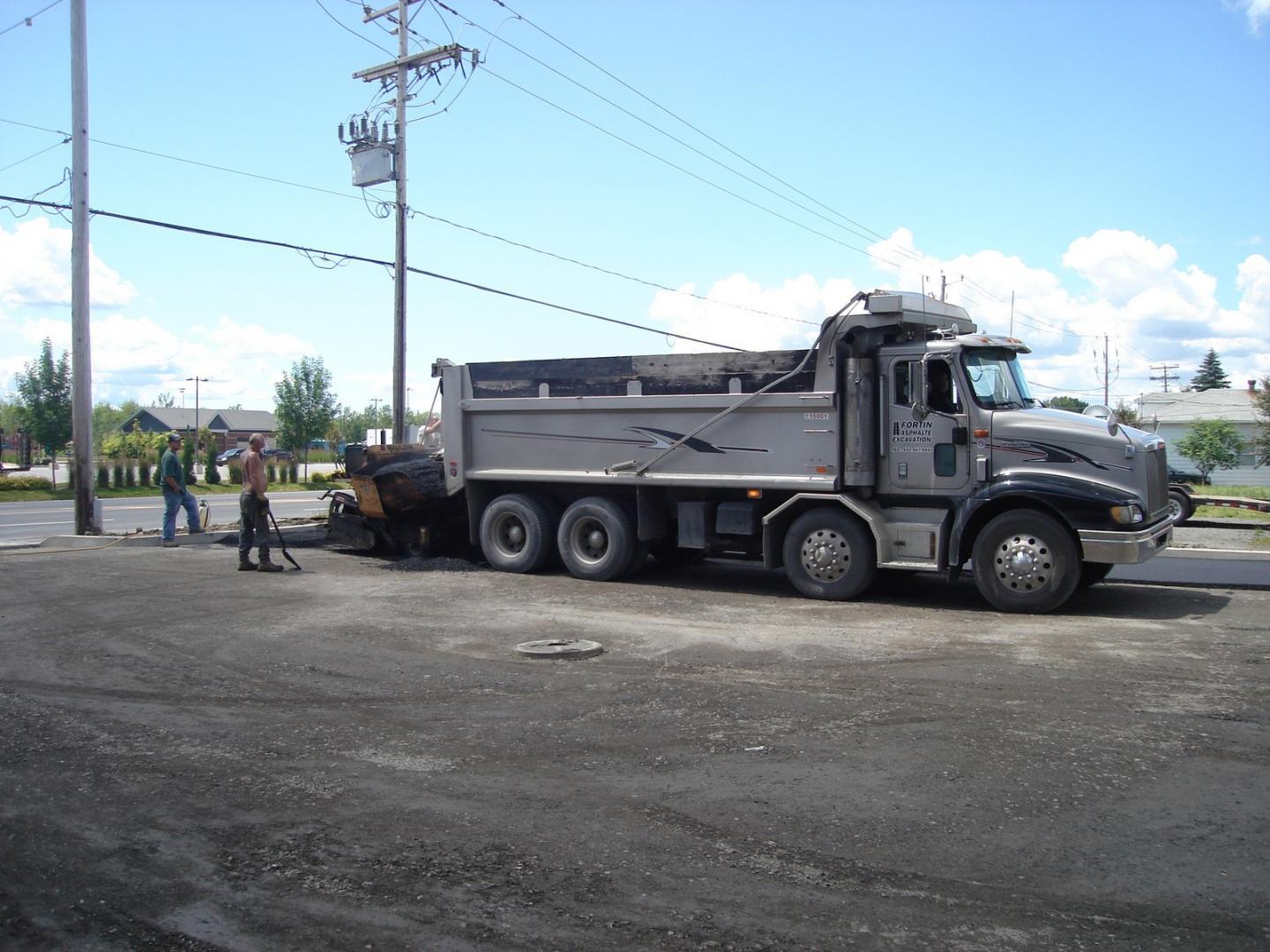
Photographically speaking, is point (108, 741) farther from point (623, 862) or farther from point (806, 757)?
point (806, 757)

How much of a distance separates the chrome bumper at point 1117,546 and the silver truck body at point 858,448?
2 centimetres

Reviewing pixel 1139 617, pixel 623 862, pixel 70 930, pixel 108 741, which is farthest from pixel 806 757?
pixel 1139 617

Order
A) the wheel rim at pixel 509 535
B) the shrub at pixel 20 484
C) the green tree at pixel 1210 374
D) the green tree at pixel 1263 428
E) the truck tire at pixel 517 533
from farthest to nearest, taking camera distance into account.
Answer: the green tree at pixel 1210 374
the green tree at pixel 1263 428
the shrub at pixel 20 484
the wheel rim at pixel 509 535
the truck tire at pixel 517 533

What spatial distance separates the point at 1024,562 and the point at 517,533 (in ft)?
21.4

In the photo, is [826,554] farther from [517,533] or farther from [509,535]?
[509,535]

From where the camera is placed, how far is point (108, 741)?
6.04 m

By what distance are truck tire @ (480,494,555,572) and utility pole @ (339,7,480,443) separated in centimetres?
916

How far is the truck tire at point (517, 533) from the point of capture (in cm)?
1331

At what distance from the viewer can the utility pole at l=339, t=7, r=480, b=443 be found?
22359 mm

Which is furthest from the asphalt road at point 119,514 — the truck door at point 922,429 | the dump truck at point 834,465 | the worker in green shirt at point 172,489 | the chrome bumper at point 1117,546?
A: the chrome bumper at point 1117,546

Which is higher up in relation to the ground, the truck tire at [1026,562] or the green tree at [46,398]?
the green tree at [46,398]

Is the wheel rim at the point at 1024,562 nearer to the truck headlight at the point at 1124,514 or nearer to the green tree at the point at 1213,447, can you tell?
the truck headlight at the point at 1124,514

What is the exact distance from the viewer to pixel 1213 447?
48625 mm

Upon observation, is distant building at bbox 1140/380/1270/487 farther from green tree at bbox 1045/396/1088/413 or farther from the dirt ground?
the dirt ground
